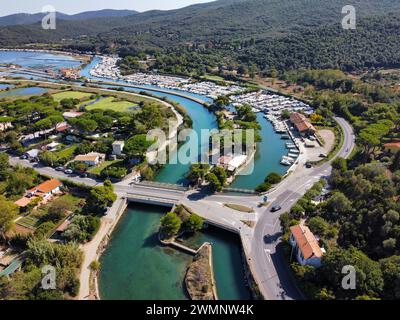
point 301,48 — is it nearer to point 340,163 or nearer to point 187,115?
point 187,115

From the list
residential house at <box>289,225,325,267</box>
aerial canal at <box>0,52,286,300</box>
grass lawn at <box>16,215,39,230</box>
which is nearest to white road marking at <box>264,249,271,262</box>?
residential house at <box>289,225,325,267</box>

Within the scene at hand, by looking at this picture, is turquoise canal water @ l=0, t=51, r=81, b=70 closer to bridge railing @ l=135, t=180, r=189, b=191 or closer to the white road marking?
bridge railing @ l=135, t=180, r=189, b=191

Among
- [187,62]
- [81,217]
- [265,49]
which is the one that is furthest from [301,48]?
[81,217]

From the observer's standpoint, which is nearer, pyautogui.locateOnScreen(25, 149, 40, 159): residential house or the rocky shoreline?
the rocky shoreline

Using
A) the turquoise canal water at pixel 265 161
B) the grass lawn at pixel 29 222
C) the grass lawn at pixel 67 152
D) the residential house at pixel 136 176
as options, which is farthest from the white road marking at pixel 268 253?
the grass lawn at pixel 67 152

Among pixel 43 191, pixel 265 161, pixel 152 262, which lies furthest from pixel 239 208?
pixel 43 191

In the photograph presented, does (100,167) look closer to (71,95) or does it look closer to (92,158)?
(92,158)
